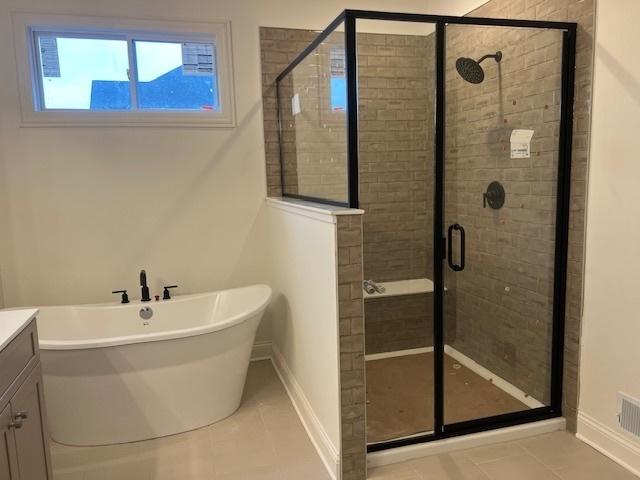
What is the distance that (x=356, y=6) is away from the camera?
3.48 meters

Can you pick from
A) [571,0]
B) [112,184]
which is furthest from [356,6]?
[112,184]

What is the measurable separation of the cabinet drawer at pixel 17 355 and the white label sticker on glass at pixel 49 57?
2.03m

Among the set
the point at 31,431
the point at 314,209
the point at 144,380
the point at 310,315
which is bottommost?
the point at 144,380

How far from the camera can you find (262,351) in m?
3.70

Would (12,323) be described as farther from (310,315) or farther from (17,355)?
(310,315)

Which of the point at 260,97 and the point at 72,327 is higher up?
the point at 260,97

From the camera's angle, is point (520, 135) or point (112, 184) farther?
point (112, 184)

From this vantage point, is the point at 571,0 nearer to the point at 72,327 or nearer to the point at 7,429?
the point at 7,429

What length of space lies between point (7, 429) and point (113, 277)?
75.4 inches

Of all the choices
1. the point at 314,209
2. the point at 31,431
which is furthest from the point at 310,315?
the point at 31,431

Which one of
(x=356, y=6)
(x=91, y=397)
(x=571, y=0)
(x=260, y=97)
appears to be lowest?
(x=91, y=397)

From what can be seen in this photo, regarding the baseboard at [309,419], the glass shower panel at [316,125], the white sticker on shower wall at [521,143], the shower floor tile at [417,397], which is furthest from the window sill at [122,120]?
the shower floor tile at [417,397]

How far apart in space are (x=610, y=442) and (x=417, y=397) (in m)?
0.96

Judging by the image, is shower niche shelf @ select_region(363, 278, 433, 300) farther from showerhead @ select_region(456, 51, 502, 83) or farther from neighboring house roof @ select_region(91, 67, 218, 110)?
neighboring house roof @ select_region(91, 67, 218, 110)
